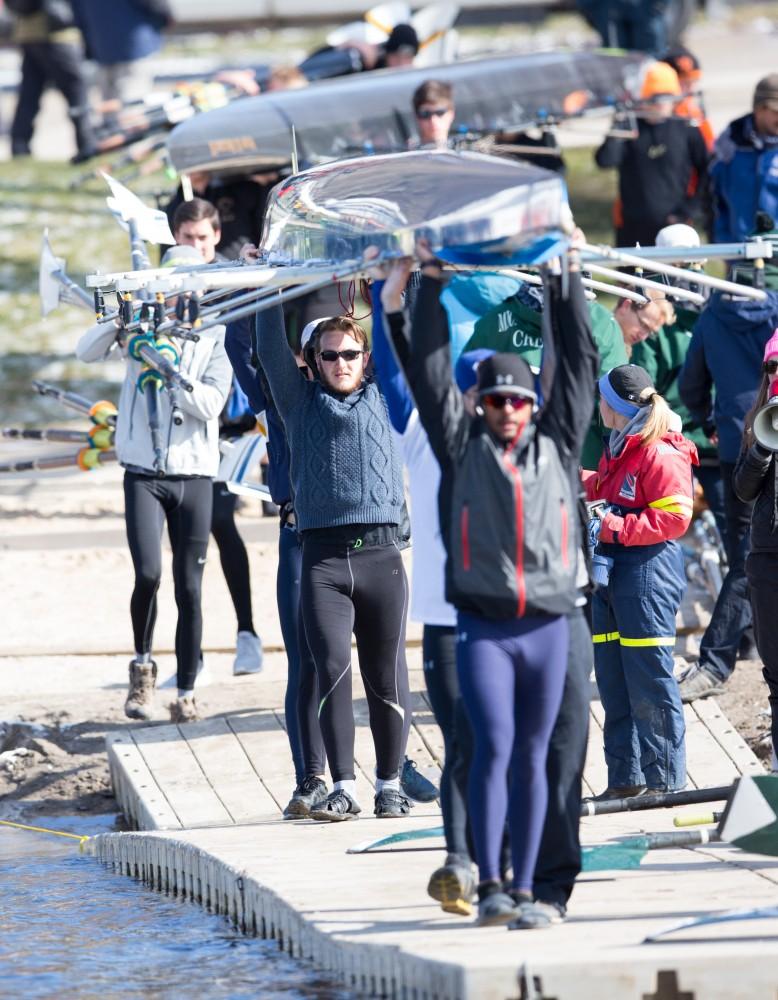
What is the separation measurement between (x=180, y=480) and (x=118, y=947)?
2525 millimetres

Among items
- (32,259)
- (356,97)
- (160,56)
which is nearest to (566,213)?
(356,97)

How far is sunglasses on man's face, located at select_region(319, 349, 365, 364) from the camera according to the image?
653cm

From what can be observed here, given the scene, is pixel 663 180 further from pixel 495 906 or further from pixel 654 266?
pixel 495 906

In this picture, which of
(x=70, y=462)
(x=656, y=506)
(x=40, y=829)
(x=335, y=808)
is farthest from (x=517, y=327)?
(x=70, y=462)

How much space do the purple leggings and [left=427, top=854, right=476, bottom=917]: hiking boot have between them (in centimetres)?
10

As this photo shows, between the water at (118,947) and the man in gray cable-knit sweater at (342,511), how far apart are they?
734 mm

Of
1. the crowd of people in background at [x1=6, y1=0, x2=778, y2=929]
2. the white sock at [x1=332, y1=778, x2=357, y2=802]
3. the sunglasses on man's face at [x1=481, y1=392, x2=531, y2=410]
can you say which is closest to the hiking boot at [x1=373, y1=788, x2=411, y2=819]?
the crowd of people in background at [x1=6, y1=0, x2=778, y2=929]

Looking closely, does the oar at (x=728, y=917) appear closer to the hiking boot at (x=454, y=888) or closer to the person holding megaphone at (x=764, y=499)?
the hiking boot at (x=454, y=888)

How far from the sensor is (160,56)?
75.8 feet

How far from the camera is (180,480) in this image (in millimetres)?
8172

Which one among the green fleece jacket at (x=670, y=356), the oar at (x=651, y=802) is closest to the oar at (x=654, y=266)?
the oar at (x=651, y=802)

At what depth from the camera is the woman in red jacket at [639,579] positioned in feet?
22.6

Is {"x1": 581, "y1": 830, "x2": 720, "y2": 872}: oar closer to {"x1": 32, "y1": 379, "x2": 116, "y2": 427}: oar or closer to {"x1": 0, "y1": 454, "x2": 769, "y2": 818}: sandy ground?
{"x1": 0, "y1": 454, "x2": 769, "y2": 818}: sandy ground

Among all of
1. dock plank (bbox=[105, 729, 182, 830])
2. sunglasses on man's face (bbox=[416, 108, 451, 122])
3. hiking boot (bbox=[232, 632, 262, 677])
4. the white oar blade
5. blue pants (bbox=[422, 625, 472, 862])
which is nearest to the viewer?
blue pants (bbox=[422, 625, 472, 862])
